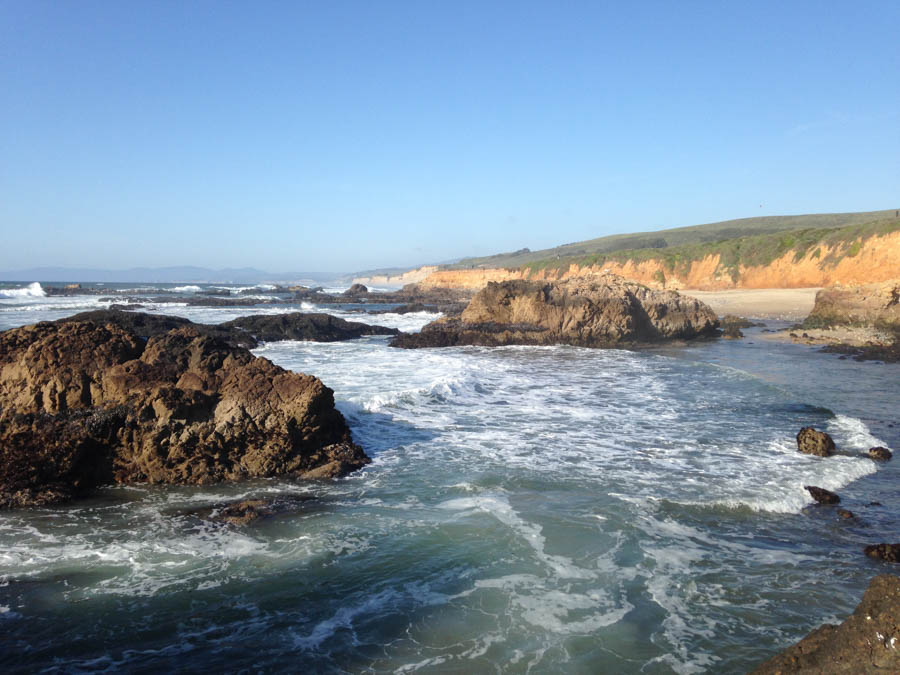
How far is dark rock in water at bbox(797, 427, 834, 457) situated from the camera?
29.6 feet

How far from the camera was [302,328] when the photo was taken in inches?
985

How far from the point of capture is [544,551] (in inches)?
235

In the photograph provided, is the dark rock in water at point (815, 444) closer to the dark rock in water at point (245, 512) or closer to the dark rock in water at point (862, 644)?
the dark rock in water at point (862, 644)

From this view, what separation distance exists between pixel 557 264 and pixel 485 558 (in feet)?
213

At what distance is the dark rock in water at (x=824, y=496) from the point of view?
7.18 m

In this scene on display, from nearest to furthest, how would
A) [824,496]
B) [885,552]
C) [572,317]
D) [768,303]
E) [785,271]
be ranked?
[885,552]
[824,496]
[572,317]
[768,303]
[785,271]

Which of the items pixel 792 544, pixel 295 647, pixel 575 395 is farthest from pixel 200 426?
pixel 575 395

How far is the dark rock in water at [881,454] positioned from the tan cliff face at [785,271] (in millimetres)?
19070

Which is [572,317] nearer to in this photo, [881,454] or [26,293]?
[881,454]

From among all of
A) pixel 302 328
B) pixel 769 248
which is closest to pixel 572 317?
pixel 302 328

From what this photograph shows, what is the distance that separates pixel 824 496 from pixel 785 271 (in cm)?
→ 4252

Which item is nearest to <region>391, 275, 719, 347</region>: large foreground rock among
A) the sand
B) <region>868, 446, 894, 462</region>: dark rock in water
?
the sand

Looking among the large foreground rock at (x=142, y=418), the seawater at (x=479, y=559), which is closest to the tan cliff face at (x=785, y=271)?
the seawater at (x=479, y=559)

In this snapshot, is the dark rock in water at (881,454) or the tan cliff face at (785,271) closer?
the dark rock in water at (881,454)
